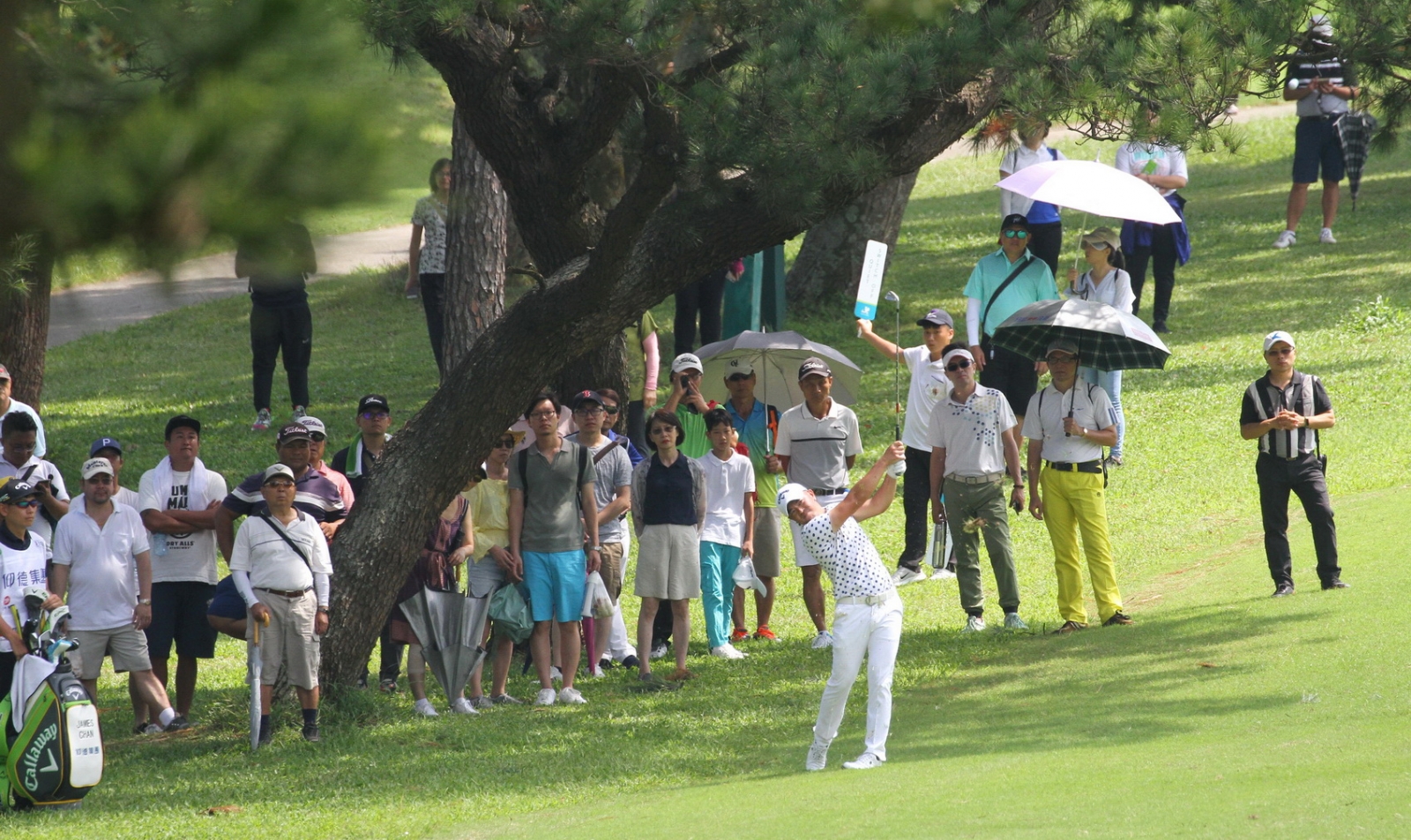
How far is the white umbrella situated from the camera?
11.1 m

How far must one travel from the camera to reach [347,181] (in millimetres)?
2256

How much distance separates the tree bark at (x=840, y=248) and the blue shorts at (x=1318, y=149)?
5469mm

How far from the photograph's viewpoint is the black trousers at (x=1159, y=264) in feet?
58.3

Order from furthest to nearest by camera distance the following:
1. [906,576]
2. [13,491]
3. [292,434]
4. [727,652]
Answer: [906,576] → [727,652] → [292,434] → [13,491]

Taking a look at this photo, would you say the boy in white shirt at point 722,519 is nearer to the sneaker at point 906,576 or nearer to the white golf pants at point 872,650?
the sneaker at point 906,576

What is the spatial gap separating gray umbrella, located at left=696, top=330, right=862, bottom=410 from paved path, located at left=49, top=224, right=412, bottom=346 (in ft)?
33.3

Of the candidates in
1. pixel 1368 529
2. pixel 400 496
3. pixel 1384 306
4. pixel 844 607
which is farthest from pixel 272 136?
pixel 1384 306

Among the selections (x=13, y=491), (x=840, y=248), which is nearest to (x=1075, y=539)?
(x=13, y=491)

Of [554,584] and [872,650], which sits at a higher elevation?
[554,584]

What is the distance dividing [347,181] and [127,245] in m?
0.35

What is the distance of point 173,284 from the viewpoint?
2.33 metres

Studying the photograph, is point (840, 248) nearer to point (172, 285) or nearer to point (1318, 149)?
point (1318, 149)

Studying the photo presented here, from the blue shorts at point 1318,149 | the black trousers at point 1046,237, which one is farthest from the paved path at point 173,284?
the blue shorts at point 1318,149

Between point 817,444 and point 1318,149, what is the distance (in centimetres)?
1339
